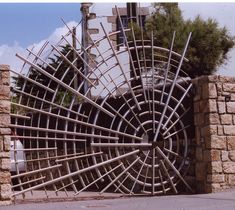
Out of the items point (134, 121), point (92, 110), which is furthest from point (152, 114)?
point (92, 110)

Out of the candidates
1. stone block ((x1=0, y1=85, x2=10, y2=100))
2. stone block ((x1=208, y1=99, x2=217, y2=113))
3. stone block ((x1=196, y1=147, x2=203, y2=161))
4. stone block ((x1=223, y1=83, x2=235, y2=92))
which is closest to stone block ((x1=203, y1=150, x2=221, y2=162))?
stone block ((x1=196, y1=147, x2=203, y2=161))

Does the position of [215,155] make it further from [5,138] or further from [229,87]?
[5,138]

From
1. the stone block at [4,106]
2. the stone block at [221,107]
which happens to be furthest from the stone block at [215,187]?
the stone block at [4,106]

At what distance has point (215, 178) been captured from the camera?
32.6 feet

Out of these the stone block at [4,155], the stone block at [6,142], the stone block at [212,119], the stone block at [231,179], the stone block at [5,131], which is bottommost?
the stone block at [231,179]

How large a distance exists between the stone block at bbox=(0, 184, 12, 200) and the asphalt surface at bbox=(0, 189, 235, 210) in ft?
0.52

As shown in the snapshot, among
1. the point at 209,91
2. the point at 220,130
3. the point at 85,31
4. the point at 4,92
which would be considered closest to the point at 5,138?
the point at 4,92

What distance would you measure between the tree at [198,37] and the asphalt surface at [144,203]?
1188cm

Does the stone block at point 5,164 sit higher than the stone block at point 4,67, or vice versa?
the stone block at point 4,67

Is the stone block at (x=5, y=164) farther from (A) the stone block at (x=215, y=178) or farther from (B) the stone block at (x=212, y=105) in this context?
(B) the stone block at (x=212, y=105)

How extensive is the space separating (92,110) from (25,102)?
1.14 metres

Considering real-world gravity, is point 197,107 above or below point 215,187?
above

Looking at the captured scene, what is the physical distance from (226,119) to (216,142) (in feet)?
1.57

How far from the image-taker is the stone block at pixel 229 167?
1007cm
